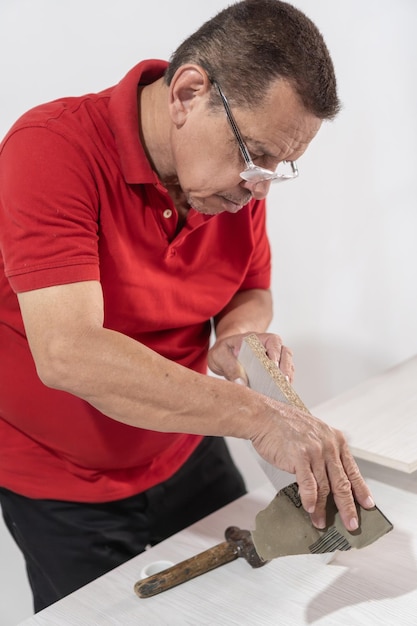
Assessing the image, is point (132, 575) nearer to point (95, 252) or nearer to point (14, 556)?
point (95, 252)

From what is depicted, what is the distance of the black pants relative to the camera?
1.71 m

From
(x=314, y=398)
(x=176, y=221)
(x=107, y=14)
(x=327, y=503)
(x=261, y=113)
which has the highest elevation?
(x=107, y=14)

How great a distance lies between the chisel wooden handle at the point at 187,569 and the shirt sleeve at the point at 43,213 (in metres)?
0.62

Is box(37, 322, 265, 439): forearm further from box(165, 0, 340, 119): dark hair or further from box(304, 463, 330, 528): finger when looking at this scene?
box(165, 0, 340, 119): dark hair

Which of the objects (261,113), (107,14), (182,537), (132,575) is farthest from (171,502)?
(107,14)

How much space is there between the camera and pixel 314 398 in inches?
133

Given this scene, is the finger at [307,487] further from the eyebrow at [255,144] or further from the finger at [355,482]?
the eyebrow at [255,144]

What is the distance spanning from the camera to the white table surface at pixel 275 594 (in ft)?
4.34

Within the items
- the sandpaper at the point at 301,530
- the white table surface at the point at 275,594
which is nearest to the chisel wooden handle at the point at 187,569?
the white table surface at the point at 275,594

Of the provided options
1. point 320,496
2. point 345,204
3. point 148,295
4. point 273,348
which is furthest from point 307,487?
point 345,204

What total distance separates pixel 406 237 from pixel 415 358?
1451mm

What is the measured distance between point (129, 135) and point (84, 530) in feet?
3.08

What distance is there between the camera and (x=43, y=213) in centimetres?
128

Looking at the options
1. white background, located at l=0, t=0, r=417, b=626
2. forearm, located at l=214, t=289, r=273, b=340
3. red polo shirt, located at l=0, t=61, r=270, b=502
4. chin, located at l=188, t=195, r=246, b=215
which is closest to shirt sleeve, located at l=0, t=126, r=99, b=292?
red polo shirt, located at l=0, t=61, r=270, b=502
